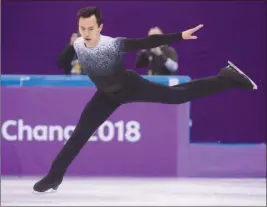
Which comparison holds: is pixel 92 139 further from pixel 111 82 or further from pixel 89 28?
pixel 89 28

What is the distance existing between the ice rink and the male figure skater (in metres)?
2.56

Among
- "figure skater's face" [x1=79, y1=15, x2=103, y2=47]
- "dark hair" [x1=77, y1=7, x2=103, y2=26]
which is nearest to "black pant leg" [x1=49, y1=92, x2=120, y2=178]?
"figure skater's face" [x1=79, y1=15, x2=103, y2=47]

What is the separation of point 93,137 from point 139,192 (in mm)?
1126

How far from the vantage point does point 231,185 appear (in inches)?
348

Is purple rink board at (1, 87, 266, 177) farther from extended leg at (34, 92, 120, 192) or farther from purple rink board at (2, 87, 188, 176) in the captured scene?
extended leg at (34, 92, 120, 192)

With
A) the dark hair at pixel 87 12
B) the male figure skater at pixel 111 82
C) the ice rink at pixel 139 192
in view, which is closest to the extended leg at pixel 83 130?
the male figure skater at pixel 111 82

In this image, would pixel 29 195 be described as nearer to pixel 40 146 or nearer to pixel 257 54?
pixel 40 146

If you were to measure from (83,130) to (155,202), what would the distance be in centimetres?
306

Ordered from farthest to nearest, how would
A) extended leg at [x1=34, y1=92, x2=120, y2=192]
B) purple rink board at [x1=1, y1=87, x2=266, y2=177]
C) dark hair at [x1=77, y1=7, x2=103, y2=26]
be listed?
1. purple rink board at [x1=1, y1=87, x2=266, y2=177]
2. extended leg at [x1=34, y1=92, x2=120, y2=192]
3. dark hair at [x1=77, y1=7, x2=103, y2=26]

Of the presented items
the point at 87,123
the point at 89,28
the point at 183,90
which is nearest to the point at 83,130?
the point at 87,123

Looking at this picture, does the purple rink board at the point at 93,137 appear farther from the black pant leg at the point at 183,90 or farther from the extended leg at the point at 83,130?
the black pant leg at the point at 183,90

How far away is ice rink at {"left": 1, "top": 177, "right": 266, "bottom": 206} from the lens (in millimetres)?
7676

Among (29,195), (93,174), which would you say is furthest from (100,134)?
Answer: (29,195)

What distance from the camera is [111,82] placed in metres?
4.50
